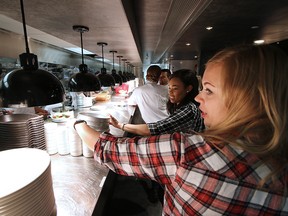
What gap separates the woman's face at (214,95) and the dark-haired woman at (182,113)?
0.80 m

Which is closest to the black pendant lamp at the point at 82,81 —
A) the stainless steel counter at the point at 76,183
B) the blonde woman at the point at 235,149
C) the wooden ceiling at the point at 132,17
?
the wooden ceiling at the point at 132,17

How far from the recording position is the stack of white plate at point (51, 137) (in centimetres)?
Answer: 148

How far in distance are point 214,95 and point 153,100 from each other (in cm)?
230

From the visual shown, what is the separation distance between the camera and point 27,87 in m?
0.78

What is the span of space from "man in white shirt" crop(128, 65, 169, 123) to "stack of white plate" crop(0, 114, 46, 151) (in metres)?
1.89

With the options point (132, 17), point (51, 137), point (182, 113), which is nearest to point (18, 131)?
point (51, 137)

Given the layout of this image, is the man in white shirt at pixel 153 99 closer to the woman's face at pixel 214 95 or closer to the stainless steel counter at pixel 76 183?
the stainless steel counter at pixel 76 183

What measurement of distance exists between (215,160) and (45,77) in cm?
82

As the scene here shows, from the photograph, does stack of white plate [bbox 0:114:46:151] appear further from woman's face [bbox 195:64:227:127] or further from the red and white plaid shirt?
woman's face [bbox 195:64:227:127]

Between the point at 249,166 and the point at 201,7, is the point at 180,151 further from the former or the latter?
the point at 201,7

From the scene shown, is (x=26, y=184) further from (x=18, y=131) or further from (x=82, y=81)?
(x=82, y=81)

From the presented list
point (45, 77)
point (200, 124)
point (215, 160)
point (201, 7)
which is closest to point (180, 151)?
point (215, 160)

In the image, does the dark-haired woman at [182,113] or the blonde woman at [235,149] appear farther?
the dark-haired woman at [182,113]

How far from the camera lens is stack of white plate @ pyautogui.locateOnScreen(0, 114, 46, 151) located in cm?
120
